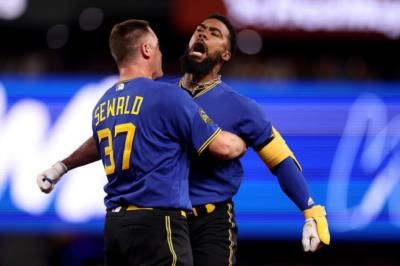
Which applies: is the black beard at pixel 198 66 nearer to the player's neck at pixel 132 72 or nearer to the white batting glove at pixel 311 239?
the player's neck at pixel 132 72

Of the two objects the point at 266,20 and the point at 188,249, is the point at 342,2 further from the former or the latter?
the point at 188,249

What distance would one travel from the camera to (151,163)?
5.05m

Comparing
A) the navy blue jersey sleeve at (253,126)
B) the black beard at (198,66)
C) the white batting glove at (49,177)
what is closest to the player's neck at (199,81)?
the black beard at (198,66)

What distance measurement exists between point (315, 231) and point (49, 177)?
4.47ft

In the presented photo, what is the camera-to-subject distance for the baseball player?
501 cm

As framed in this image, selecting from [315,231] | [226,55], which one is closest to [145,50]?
[226,55]

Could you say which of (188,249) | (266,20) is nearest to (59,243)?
(266,20)

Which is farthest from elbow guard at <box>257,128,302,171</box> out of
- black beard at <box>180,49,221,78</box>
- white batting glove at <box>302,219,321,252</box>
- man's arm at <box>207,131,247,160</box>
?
black beard at <box>180,49,221,78</box>

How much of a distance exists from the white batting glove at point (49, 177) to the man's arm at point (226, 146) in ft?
2.95

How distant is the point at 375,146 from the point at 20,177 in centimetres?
311

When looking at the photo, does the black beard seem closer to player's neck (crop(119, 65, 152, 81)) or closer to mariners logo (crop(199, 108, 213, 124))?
player's neck (crop(119, 65, 152, 81))

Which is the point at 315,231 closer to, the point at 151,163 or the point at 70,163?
the point at 151,163

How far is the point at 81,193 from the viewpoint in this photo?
9672mm

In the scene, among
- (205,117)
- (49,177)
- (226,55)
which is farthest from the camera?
(226,55)
